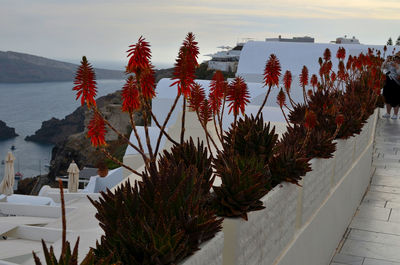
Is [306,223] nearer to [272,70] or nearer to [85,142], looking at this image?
[272,70]

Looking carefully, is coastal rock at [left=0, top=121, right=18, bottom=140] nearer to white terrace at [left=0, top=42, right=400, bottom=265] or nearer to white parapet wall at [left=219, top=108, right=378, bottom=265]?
white terrace at [left=0, top=42, right=400, bottom=265]

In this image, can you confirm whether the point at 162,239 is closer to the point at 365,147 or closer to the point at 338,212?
the point at 338,212

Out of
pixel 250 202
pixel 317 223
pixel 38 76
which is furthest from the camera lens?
pixel 38 76

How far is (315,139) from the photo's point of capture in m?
5.27

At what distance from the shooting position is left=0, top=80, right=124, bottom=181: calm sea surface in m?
122

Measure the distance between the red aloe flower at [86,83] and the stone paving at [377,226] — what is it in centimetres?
399

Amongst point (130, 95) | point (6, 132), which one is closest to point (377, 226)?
point (130, 95)

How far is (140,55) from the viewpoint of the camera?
8.89 feet

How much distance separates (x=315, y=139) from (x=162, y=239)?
3.25 meters

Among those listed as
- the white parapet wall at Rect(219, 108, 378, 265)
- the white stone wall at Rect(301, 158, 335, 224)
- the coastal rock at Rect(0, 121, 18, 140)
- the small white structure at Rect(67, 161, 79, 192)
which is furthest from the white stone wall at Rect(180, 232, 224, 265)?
the coastal rock at Rect(0, 121, 18, 140)

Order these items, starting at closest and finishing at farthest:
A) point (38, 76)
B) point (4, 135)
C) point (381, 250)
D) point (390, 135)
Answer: point (381, 250) < point (390, 135) < point (4, 135) < point (38, 76)

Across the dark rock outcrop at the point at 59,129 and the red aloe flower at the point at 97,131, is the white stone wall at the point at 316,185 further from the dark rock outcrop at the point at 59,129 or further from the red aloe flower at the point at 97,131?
the dark rock outcrop at the point at 59,129

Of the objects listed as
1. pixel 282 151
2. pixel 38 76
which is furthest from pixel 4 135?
pixel 282 151

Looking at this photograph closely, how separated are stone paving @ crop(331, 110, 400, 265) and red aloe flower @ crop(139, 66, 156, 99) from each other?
364 centimetres
